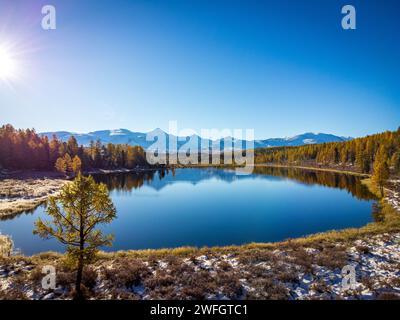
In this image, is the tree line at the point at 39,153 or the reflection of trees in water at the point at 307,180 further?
the tree line at the point at 39,153

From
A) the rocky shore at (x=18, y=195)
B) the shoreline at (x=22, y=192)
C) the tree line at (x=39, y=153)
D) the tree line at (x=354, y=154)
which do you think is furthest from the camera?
the tree line at (x=354, y=154)

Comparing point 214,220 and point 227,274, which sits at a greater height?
point 227,274

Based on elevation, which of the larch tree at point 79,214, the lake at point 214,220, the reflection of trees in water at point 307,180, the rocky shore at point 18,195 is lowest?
the lake at point 214,220

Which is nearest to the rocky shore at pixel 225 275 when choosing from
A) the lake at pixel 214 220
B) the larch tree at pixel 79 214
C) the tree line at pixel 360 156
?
the larch tree at pixel 79 214

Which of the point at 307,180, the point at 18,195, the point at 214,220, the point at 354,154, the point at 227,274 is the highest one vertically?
the point at 354,154

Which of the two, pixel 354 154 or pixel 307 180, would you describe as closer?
pixel 307 180

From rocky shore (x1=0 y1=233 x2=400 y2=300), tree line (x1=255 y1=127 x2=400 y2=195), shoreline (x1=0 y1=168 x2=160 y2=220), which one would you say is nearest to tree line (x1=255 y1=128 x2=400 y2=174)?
tree line (x1=255 y1=127 x2=400 y2=195)

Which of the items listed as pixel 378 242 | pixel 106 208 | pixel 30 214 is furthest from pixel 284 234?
pixel 30 214

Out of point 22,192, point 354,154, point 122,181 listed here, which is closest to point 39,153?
point 122,181

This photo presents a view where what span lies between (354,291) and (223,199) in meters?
41.8

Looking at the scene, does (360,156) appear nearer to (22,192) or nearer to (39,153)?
(22,192)

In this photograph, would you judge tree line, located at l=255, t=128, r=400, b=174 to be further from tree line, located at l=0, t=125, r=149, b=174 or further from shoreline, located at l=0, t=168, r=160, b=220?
tree line, located at l=0, t=125, r=149, b=174

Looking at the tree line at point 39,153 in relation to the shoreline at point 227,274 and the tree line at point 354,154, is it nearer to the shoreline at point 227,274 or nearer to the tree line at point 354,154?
the shoreline at point 227,274

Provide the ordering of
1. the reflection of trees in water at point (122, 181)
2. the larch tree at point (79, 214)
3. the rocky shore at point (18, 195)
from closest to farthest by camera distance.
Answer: the larch tree at point (79, 214) → the rocky shore at point (18, 195) → the reflection of trees in water at point (122, 181)
